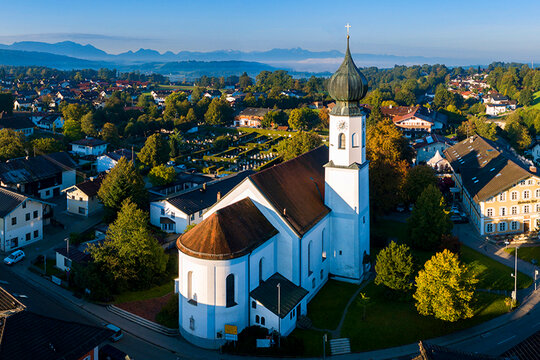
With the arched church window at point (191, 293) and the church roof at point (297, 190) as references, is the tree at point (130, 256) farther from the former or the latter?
the church roof at point (297, 190)

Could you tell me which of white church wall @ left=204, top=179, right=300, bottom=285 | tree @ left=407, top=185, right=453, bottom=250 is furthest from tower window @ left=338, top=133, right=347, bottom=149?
tree @ left=407, top=185, right=453, bottom=250

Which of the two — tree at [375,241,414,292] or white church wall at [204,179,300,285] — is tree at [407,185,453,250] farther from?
white church wall at [204,179,300,285]

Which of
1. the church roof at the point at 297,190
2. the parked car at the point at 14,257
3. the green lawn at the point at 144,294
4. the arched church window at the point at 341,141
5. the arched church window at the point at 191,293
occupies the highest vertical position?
the arched church window at the point at 341,141

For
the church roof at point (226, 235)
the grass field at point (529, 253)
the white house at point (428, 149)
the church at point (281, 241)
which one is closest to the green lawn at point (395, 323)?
the church at point (281, 241)

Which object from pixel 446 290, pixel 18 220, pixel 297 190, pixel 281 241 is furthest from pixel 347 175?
pixel 18 220

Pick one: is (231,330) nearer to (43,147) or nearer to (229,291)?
(229,291)

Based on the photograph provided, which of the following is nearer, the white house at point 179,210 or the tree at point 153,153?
the white house at point 179,210
